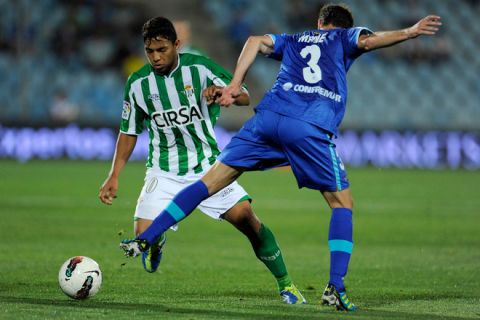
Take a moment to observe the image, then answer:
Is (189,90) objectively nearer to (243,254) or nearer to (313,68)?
(313,68)

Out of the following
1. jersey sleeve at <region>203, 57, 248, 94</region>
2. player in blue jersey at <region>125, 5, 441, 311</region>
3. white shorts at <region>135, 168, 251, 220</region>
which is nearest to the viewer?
player in blue jersey at <region>125, 5, 441, 311</region>

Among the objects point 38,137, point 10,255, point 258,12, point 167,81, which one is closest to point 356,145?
point 258,12

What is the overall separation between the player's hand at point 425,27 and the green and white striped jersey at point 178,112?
1.64 m

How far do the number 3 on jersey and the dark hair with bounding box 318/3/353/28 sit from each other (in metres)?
0.24

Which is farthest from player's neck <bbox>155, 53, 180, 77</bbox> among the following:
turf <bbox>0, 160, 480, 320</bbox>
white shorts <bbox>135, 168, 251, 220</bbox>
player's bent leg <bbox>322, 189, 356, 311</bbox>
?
player's bent leg <bbox>322, 189, 356, 311</bbox>

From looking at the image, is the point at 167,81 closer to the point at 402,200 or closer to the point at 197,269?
the point at 197,269

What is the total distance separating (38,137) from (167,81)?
16.8m

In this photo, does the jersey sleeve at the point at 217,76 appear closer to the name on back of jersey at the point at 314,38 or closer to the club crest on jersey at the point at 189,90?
the club crest on jersey at the point at 189,90

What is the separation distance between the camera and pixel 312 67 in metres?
6.25

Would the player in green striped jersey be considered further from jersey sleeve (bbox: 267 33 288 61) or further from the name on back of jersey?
the name on back of jersey

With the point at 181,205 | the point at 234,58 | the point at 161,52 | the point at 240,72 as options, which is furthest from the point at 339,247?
the point at 234,58

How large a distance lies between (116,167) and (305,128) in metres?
1.52

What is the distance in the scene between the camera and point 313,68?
20.5 feet

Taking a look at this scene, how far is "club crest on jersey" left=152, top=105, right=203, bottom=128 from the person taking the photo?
703 cm
